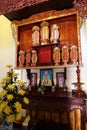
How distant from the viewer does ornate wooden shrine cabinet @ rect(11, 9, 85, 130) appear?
2211 millimetres

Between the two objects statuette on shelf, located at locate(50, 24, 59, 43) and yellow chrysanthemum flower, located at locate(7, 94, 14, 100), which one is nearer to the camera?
yellow chrysanthemum flower, located at locate(7, 94, 14, 100)

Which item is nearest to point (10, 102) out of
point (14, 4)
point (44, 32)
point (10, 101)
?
point (10, 101)

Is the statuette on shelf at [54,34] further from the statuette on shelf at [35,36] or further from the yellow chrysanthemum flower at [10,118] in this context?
the yellow chrysanthemum flower at [10,118]

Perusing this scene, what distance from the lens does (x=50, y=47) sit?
2.62m

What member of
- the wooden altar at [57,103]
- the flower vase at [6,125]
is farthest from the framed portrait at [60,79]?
the flower vase at [6,125]

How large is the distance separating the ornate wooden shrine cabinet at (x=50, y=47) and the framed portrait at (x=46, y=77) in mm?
168

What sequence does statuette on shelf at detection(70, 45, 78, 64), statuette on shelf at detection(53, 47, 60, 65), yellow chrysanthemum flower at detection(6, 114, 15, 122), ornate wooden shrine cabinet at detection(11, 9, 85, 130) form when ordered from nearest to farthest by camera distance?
yellow chrysanthemum flower at detection(6, 114, 15, 122) → ornate wooden shrine cabinet at detection(11, 9, 85, 130) → statuette on shelf at detection(70, 45, 78, 64) → statuette on shelf at detection(53, 47, 60, 65)

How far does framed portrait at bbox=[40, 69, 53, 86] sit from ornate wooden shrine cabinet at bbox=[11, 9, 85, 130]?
0.55 feet

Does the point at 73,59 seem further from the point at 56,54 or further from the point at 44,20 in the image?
the point at 44,20

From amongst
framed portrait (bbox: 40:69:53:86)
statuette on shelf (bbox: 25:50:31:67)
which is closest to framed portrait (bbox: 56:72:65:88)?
framed portrait (bbox: 40:69:53:86)

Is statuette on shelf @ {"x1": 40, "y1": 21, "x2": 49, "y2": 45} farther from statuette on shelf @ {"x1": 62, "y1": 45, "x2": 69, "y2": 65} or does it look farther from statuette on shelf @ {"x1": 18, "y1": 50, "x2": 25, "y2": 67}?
statuette on shelf @ {"x1": 18, "y1": 50, "x2": 25, "y2": 67}

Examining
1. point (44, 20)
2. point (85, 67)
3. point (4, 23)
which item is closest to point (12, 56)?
point (4, 23)

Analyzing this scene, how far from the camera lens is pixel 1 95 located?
3.79 ft

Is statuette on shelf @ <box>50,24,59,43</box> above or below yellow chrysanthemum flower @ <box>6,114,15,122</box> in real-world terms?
above
